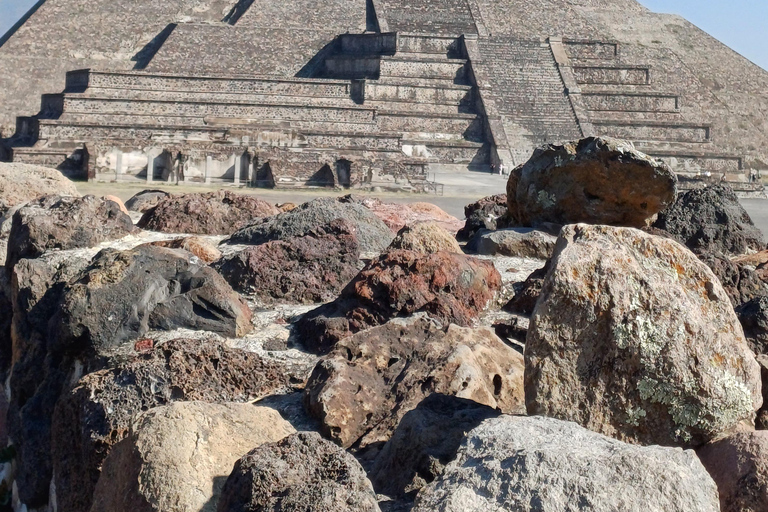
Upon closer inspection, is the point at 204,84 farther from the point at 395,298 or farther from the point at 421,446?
the point at 421,446

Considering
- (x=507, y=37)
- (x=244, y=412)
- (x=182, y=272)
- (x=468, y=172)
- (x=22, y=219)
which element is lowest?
(x=468, y=172)

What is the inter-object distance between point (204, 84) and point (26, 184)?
16.2 m

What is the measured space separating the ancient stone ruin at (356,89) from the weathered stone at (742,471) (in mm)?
17614

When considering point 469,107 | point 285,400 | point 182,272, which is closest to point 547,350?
point 285,400

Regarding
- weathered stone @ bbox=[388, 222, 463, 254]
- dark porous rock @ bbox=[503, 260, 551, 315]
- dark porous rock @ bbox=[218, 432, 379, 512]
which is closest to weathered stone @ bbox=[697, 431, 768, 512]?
dark porous rock @ bbox=[218, 432, 379, 512]

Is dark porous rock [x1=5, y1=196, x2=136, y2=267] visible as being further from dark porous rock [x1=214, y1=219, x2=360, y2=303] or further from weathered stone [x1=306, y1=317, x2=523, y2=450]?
weathered stone [x1=306, y1=317, x2=523, y2=450]

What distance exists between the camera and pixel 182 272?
604 cm

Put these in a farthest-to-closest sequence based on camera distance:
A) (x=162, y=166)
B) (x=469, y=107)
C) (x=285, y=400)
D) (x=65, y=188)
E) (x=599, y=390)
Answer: (x=469, y=107)
(x=162, y=166)
(x=65, y=188)
(x=285, y=400)
(x=599, y=390)

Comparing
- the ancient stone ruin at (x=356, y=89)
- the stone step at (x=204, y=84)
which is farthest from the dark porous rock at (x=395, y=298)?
the stone step at (x=204, y=84)

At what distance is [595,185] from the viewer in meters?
8.21

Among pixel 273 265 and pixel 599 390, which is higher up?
pixel 599 390

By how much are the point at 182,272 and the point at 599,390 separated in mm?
3057

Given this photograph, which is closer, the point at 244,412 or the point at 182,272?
the point at 244,412

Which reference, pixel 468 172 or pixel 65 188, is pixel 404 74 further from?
pixel 65 188
